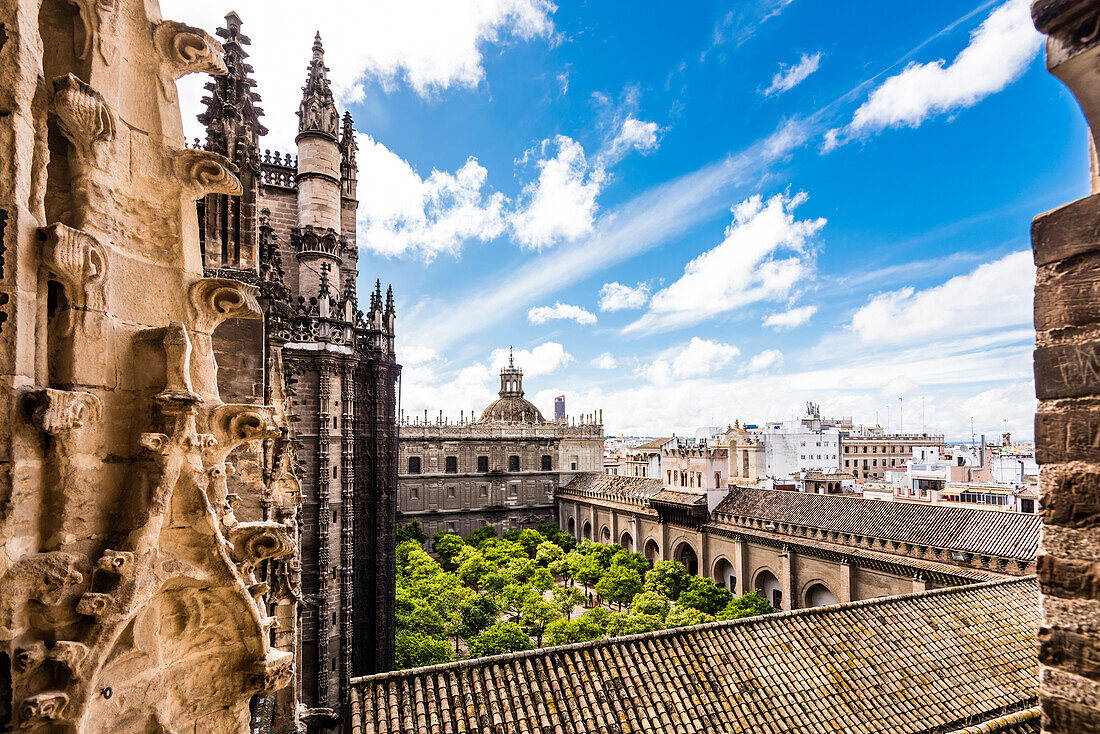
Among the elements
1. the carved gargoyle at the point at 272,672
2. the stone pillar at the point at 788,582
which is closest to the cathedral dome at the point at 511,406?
the stone pillar at the point at 788,582

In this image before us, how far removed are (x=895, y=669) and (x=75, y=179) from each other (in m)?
16.3

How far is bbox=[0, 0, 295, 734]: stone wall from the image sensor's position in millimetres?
2211

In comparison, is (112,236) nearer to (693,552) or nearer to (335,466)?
(335,466)

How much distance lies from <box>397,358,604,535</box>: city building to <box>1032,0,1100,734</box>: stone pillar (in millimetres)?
54831

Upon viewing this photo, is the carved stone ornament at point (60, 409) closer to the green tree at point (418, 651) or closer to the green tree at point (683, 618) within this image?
the green tree at point (418, 651)

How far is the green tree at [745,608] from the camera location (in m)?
24.0

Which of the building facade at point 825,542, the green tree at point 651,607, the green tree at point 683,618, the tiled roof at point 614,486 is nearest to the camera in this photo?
the green tree at point 683,618

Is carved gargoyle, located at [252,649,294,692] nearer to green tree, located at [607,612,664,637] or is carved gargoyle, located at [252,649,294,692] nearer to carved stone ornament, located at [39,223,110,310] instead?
carved stone ornament, located at [39,223,110,310]

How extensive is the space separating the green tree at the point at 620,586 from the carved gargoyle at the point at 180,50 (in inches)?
1238

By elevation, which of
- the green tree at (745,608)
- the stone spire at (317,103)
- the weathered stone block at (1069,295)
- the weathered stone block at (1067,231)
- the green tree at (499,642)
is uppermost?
the stone spire at (317,103)

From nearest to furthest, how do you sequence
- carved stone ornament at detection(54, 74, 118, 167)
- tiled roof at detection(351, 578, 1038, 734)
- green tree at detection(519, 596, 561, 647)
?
carved stone ornament at detection(54, 74, 118, 167)
tiled roof at detection(351, 578, 1038, 734)
green tree at detection(519, 596, 561, 647)

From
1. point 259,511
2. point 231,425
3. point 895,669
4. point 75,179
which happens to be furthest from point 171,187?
point 895,669

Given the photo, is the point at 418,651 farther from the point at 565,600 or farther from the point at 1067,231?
the point at 1067,231

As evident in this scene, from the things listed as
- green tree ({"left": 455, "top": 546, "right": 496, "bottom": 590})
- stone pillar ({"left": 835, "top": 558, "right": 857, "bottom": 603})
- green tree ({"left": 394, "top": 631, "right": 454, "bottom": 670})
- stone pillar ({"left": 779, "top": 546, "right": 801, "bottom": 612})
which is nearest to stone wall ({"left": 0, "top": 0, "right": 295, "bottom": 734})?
green tree ({"left": 394, "top": 631, "right": 454, "bottom": 670})
